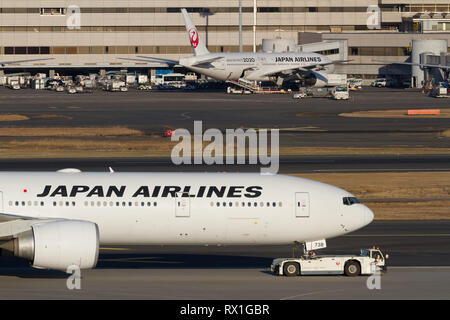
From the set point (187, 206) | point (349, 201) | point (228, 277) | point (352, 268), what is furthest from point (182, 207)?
point (352, 268)

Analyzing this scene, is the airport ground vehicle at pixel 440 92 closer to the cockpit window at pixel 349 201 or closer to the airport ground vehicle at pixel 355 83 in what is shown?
the airport ground vehicle at pixel 355 83

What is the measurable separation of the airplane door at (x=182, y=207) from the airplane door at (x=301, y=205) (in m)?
5.09

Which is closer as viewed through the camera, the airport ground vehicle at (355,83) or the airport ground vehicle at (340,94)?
the airport ground vehicle at (340,94)

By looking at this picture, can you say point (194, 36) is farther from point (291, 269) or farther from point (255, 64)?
point (291, 269)

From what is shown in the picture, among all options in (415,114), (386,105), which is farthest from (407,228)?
(386,105)

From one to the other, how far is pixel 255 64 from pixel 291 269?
128 meters

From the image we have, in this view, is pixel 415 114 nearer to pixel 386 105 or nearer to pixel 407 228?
pixel 386 105

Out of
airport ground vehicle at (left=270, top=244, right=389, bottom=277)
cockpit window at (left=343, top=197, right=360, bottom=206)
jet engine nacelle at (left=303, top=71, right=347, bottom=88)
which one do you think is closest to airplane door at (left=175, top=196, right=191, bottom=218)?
airport ground vehicle at (left=270, top=244, right=389, bottom=277)

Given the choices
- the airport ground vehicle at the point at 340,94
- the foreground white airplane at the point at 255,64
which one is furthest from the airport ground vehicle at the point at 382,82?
the airport ground vehicle at the point at 340,94

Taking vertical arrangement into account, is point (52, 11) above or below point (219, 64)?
above

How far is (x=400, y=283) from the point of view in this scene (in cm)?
4019

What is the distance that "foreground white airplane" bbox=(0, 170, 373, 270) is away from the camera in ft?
127

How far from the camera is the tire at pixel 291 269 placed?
4138cm

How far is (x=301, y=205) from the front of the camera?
136ft
